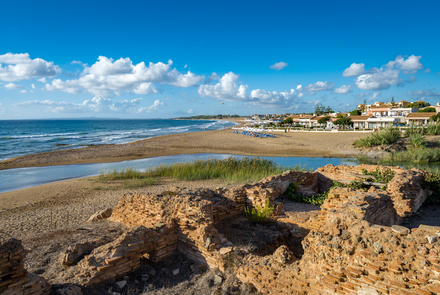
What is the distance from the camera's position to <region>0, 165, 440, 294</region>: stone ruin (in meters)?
3.86

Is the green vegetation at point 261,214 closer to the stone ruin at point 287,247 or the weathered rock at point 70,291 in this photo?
the stone ruin at point 287,247

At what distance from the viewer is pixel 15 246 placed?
4637mm

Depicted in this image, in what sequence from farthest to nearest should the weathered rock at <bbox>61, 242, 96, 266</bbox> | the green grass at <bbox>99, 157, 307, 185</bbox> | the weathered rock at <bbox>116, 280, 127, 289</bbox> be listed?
the green grass at <bbox>99, 157, 307, 185</bbox> → the weathered rock at <bbox>61, 242, 96, 266</bbox> → the weathered rock at <bbox>116, 280, 127, 289</bbox>

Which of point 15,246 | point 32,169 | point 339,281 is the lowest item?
point 32,169

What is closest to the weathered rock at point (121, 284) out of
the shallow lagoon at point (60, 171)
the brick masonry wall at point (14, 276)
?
the brick masonry wall at point (14, 276)

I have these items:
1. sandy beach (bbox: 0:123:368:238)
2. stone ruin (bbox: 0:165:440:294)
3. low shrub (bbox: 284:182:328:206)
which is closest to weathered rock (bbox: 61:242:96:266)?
stone ruin (bbox: 0:165:440:294)

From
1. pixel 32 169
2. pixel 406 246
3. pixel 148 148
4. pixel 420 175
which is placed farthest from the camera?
pixel 148 148

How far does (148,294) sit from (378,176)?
401 inches

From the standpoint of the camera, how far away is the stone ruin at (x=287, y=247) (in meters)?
3.86

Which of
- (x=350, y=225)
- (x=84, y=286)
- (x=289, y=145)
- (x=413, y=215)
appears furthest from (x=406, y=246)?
(x=289, y=145)

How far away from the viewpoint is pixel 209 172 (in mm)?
17797

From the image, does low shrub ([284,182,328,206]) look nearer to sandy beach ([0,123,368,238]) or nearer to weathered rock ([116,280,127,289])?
sandy beach ([0,123,368,238])

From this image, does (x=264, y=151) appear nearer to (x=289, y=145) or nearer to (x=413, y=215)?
Result: (x=289, y=145)

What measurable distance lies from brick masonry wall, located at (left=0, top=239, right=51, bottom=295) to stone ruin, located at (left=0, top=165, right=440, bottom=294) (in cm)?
1
